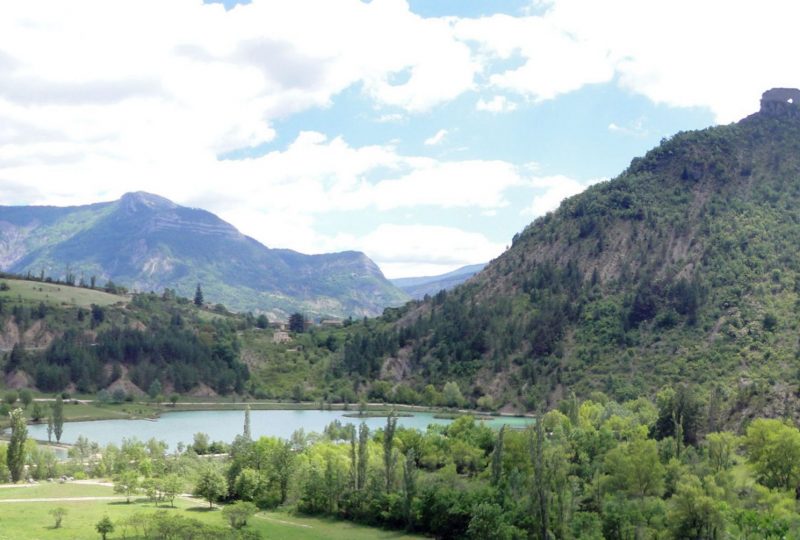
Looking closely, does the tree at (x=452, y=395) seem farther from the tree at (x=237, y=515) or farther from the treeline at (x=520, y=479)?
the tree at (x=237, y=515)

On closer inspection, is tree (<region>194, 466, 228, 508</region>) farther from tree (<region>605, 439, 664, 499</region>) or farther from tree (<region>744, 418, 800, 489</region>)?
tree (<region>744, 418, 800, 489</region>)

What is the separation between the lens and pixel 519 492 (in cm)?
6888

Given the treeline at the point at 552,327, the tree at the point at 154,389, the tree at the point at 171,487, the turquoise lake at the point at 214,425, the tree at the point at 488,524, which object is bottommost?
the turquoise lake at the point at 214,425

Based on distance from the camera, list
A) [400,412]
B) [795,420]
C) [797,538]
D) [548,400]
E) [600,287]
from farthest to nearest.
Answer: [600,287] → [400,412] → [548,400] → [795,420] → [797,538]

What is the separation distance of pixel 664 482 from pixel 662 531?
11.7 m

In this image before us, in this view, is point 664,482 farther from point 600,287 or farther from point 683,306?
point 600,287

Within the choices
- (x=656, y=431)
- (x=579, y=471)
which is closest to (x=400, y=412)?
(x=656, y=431)

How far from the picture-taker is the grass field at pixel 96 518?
55531 millimetres

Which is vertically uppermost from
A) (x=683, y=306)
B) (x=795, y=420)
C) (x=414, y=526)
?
(x=683, y=306)

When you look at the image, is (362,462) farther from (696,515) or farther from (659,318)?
(659,318)

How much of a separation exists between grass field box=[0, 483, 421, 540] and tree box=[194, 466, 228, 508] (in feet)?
3.40

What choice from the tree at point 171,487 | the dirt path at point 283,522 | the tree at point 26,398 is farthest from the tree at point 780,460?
the tree at point 26,398

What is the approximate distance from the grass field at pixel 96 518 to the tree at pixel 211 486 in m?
1.04

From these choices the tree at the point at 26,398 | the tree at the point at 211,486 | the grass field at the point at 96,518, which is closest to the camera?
the grass field at the point at 96,518
